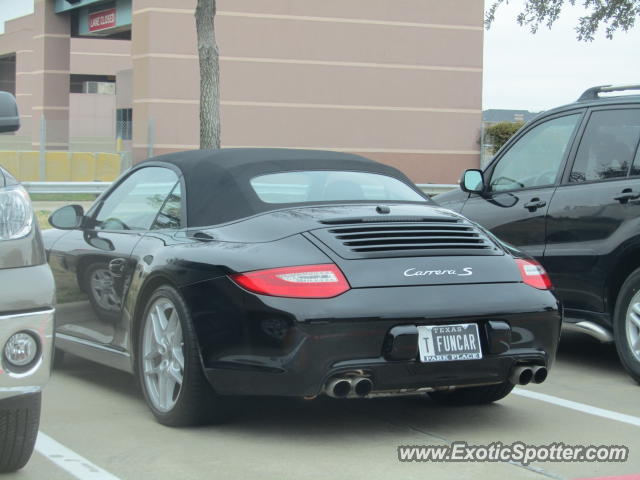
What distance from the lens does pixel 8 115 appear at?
502 centimetres

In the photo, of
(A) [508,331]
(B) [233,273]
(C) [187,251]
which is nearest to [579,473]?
(A) [508,331]

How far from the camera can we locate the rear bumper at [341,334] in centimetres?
508

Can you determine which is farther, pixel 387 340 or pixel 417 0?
pixel 417 0

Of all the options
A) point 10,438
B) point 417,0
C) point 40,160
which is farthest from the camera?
point 417,0

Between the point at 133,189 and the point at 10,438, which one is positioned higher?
the point at 133,189

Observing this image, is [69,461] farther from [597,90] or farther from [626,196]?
[597,90]

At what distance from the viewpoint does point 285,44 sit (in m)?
34.3

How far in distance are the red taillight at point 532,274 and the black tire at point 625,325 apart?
58.1 inches

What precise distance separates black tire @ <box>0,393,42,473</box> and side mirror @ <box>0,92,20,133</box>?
1242 mm

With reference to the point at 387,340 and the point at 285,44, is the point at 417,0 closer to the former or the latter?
the point at 285,44

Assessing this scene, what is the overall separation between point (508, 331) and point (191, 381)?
1566mm

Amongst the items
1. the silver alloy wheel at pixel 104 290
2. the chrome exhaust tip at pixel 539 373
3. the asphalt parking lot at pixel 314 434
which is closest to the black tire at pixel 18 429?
the asphalt parking lot at pixel 314 434

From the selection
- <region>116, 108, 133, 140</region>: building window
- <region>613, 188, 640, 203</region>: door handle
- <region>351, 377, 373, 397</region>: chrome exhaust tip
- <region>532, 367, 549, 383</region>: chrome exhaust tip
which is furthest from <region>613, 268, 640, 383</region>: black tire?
<region>116, 108, 133, 140</region>: building window

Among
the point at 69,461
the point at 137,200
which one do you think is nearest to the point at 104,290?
the point at 137,200
